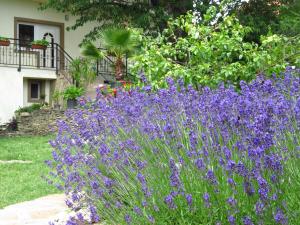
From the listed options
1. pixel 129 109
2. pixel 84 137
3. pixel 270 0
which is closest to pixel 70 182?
pixel 84 137

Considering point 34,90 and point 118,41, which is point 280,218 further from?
point 34,90

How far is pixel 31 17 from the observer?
781 inches

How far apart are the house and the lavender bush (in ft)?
44.7

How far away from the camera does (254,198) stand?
2.69m

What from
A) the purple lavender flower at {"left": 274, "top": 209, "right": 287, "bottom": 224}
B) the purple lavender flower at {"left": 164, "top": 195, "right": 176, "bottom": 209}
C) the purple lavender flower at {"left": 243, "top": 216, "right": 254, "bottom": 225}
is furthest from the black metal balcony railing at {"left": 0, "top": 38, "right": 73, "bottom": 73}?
the purple lavender flower at {"left": 274, "top": 209, "right": 287, "bottom": 224}

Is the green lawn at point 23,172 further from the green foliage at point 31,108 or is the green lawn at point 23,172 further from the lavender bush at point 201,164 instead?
the green foliage at point 31,108

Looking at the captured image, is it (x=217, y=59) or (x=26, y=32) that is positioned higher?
(x=26, y=32)

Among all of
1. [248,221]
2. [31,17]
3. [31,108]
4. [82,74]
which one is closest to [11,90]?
[31,108]

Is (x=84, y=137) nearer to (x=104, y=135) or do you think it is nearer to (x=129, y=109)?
(x=104, y=135)

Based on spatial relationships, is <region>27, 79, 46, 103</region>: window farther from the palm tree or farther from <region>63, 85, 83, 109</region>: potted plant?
the palm tree

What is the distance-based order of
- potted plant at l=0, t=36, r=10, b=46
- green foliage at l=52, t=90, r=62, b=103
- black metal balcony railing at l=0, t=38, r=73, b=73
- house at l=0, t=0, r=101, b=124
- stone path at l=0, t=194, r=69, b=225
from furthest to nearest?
black metal balcony railing at l=0, t=38, r=73, b=73
potted plant at l=0, t=36, r=10, b=46
house at l=0, t=0, r=101, b=124
green foliage at l=52, t=90, r=62, b=103
stone path at l=0, t=194, r=69, b=225

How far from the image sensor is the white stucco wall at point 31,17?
63.2 feet

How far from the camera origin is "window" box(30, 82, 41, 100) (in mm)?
19109

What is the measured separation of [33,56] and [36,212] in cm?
1463
